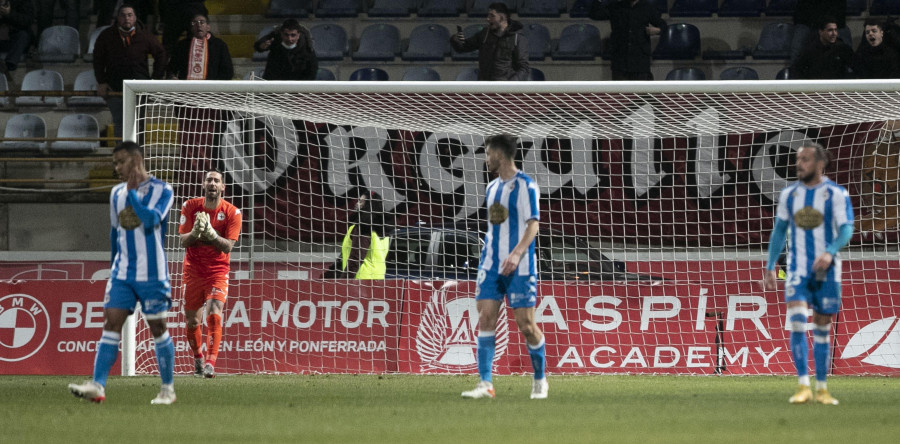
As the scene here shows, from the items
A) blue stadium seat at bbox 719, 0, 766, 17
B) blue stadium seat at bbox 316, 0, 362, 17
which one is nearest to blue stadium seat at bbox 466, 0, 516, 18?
blue stadium seat at bbox 316, 0, 362, 17

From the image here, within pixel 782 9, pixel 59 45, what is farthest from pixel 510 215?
pixel 59 45

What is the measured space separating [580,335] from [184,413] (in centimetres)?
635

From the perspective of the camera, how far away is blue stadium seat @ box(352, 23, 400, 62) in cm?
1869

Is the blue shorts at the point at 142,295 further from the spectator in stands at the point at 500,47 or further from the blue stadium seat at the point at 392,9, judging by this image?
the blue stadium seat at the point at 392,9

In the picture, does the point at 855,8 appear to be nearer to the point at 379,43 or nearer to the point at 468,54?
the point at 468,54

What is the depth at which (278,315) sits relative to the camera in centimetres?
1240

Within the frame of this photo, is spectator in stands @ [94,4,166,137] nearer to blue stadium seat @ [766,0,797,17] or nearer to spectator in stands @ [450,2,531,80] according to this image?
spectator in stands @ [450,2,531,80]

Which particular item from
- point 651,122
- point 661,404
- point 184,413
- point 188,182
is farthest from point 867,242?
point 184,413

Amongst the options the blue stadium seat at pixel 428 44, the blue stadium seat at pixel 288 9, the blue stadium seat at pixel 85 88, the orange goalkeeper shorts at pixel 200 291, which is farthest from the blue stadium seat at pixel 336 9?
the orange goalkeeper shorts at pixel 200 291

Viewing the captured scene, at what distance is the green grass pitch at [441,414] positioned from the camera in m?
5.69

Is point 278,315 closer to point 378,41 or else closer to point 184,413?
point 184,413

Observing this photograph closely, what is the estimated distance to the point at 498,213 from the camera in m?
8.00

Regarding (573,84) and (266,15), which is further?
(266,15)

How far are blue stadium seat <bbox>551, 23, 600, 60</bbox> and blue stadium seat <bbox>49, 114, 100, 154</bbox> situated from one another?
7381mm
